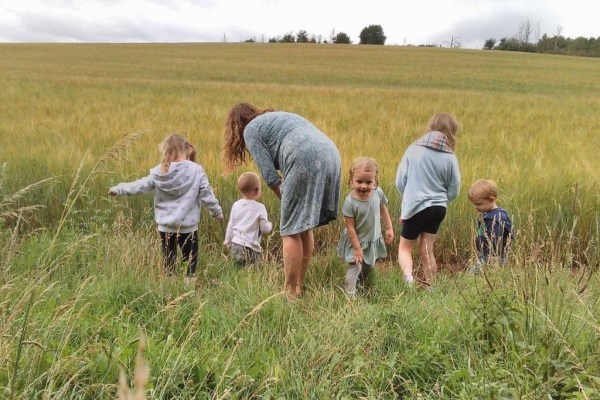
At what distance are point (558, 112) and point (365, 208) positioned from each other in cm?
898

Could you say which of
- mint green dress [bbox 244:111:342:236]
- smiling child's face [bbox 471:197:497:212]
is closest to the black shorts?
smiling child's face [bbox 471:197:497:212]

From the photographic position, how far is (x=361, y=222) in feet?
12.4

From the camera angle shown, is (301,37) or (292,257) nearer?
(292,257)

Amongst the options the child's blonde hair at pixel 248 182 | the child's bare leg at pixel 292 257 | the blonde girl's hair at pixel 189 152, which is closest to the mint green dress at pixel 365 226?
the child's bare leg at pixel 292 257

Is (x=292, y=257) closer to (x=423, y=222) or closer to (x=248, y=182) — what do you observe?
(x=248, y=182)

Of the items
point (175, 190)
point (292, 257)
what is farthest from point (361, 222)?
point (175, 190)

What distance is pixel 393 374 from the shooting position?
7.27ft

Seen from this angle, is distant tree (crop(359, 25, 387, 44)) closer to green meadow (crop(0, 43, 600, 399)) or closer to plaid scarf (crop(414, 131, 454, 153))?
green meadow (crop(0, 43, 600, 399))

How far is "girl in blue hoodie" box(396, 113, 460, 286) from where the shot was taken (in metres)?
3.92

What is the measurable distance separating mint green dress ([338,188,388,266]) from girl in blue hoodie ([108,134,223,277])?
3.45ft

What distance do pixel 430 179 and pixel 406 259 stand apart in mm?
693

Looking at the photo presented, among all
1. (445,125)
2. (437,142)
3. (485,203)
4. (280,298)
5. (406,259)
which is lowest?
(406,259)

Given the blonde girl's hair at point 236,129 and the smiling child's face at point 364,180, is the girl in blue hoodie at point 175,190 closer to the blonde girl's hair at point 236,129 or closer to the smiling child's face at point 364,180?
the blonde girl's hair at point 236,129

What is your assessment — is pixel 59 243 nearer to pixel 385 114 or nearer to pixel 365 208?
pixel 365 208
